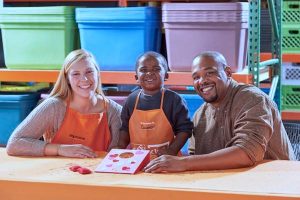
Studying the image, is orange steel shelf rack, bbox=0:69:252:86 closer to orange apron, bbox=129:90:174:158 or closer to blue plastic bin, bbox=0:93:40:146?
blue plastic bin, bbox=0:93:40:146

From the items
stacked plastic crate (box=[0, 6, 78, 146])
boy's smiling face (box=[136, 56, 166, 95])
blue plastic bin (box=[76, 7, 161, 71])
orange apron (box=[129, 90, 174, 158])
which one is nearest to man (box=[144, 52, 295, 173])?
orange apron (box=[129, 90, 174, 158])

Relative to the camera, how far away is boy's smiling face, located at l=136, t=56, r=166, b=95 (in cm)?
232

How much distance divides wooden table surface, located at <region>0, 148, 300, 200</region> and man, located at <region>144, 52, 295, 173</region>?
4cm

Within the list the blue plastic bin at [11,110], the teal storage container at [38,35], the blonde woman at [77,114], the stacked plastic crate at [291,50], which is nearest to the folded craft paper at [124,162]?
the blonde woman at [77,114]

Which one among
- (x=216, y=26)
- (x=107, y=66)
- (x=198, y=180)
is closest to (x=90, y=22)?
(x=107, y=66)

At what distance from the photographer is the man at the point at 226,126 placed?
1.86m

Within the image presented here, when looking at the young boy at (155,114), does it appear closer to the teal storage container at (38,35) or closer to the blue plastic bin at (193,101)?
the blue plastic bin at (193,101)

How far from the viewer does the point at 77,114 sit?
2424 mm

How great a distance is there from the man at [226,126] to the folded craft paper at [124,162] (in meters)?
0.04

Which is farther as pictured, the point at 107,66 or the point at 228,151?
the point at 107,66

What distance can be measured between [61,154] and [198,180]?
0.68 meters

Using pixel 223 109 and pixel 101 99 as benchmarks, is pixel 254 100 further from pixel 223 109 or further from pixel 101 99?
pixel 101 99

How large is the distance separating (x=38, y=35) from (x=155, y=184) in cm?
191

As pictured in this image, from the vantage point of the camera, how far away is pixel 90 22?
3223 mm
